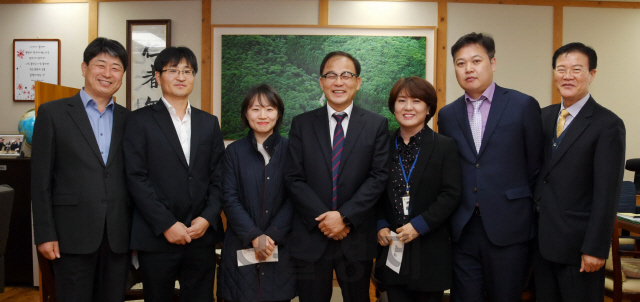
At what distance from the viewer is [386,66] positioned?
4.16 metres

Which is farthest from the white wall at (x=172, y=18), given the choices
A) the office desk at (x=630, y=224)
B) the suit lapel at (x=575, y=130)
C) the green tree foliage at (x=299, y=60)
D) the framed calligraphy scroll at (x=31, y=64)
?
the office desk at (x=630, y=224)

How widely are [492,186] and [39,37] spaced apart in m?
4.72

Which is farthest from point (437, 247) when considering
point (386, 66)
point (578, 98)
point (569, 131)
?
point (386, 66)

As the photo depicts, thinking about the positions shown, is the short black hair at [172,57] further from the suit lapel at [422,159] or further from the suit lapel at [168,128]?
the suit lapel at [422,159]

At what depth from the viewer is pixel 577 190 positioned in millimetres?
1847

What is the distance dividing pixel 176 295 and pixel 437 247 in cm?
150

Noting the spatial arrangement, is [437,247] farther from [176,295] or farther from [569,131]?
[176,295]

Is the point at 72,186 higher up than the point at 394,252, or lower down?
higher up

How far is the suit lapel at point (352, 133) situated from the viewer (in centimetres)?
194

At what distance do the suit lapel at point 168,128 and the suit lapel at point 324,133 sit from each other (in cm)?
70

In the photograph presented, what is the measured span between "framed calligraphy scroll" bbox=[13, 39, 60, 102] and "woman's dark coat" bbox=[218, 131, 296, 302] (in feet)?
10.7

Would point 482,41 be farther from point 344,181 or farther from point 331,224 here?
point 331,224

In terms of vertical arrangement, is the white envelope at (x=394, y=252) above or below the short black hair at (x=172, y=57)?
below

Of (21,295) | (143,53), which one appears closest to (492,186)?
(143,53)
